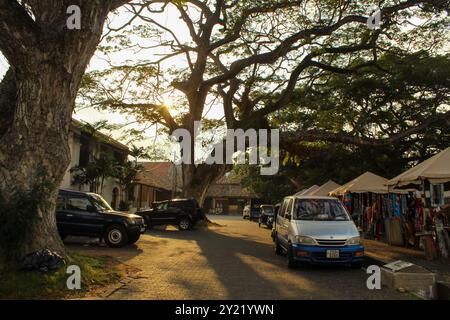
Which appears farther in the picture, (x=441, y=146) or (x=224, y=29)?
(x=441, y=146)

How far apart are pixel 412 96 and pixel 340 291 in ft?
71.1

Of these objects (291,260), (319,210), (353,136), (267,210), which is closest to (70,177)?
(267,210)

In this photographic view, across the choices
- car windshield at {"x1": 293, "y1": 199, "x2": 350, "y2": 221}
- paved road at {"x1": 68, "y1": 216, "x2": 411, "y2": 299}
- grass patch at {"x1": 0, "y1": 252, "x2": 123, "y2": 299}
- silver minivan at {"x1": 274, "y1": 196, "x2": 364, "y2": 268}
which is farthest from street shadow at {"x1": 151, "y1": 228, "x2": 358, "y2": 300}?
grass patch at {"x1": 0, "y1": 252, "x2": 123, "y2": 299}

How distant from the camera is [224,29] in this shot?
78.6 feet

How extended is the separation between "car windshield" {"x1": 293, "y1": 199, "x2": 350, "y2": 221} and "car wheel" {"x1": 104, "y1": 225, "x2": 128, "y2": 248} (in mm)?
6559

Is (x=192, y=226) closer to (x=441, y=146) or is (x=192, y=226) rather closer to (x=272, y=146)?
(x=272, y=146)

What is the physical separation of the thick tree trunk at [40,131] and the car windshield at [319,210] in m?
5.97

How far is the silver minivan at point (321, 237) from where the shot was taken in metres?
10.1

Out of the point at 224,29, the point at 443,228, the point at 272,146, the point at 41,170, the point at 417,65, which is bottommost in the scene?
the point at 443,228

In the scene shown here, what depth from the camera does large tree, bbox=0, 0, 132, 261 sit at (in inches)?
325

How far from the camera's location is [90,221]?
15.2m

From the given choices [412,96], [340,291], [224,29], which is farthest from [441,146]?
[340,291]

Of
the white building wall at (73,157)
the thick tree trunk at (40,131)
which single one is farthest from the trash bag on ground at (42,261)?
the white building wall at (73,157)

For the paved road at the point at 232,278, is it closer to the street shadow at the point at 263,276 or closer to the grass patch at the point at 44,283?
the street shadow at the point at 263,276
